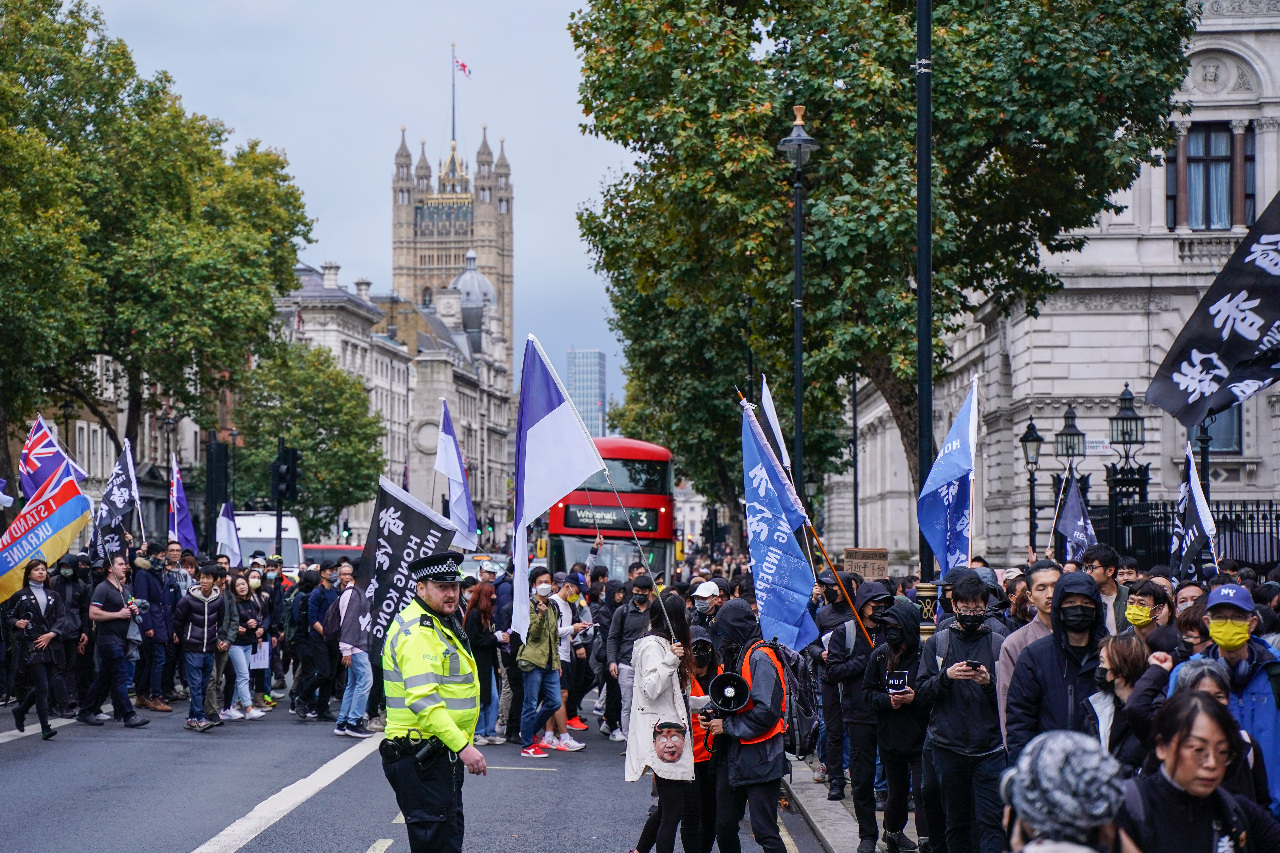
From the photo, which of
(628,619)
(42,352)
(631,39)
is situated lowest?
(628,619)

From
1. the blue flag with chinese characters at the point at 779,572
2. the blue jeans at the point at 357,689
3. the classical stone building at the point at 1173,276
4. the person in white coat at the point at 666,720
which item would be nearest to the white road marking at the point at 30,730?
the blue jeans at the point at 357,689

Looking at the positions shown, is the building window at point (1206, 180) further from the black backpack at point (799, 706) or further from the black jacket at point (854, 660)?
the black jacket at point (854, 660)

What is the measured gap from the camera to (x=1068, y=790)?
3605 mm

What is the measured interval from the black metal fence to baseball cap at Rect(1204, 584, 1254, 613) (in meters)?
15.1

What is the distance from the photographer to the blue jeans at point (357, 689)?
1641cm

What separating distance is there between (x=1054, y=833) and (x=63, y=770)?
36.5 feet

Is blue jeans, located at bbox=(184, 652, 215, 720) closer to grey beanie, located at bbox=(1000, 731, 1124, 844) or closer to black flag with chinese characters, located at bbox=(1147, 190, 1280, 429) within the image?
black flag with chinese characters, located at bbox=(1147, 190, 1280, 429)

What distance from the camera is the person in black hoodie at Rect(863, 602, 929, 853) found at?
28.7 ft

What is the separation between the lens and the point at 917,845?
32.3 feet

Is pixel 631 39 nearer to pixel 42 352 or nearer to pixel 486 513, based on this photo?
pixel 42 352

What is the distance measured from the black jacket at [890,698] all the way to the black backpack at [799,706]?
22.4 inches

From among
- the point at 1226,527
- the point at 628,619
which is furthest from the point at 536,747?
the point at 1226,527

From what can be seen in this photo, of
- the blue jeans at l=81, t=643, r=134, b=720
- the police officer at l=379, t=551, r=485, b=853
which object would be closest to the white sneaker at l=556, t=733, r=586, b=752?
the blue jeans at l=81, t=643, r=134, b=720

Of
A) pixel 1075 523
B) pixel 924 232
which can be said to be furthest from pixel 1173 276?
pixel 924 232
